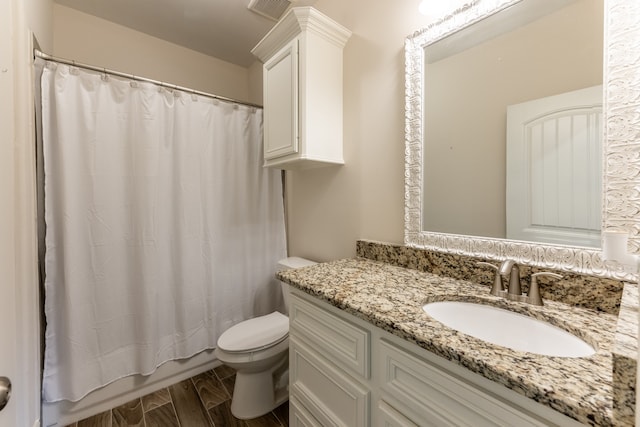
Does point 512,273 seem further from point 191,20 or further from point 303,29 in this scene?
point 191,20

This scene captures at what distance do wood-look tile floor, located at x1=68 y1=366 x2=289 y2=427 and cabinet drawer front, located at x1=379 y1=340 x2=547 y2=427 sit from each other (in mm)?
1052

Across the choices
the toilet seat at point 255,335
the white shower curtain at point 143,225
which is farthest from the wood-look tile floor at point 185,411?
the toilet seat at point 255,335

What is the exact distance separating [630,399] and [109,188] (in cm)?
202

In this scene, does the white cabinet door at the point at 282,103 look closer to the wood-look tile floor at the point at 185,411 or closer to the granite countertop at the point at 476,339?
the granite countertop at the point at 476,339

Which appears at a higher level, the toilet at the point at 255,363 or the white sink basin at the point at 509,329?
the white sink basin at the point at 509,329

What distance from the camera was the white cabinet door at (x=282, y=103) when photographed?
1.40m

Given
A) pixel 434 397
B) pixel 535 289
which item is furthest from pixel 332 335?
pixel 535 289

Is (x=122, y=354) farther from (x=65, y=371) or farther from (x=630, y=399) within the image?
(x=630, y=399)

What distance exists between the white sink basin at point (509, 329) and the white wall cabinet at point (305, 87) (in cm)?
95

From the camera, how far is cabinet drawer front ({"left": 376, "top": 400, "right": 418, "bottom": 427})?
0.68 m

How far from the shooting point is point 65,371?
1.40 m

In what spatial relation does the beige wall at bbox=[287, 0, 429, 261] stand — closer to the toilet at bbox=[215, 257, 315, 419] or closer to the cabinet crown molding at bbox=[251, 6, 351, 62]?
the cabinet crown molding at bbox=[251, 6, 351, 62]

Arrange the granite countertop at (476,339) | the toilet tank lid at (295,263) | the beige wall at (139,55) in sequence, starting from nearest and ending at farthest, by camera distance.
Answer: the granite countertop at (476,339)
the toilet tank lid at (295,263)
the beige wall at (139,55)

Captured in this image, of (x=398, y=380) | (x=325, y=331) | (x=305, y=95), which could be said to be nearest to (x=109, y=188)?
(x=305, y=95)
